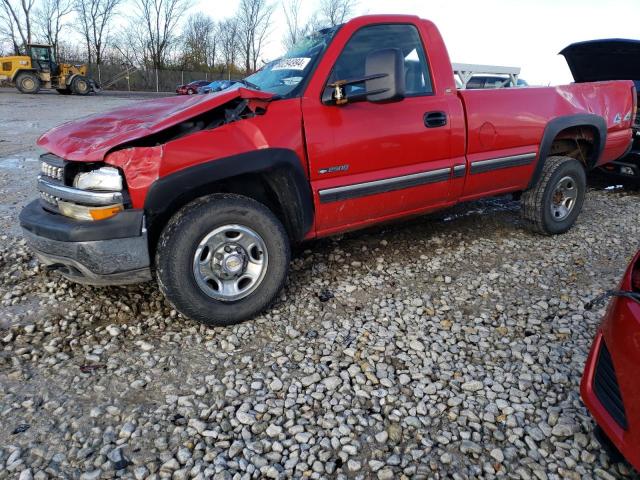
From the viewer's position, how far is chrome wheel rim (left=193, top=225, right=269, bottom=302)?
2895 millimetres

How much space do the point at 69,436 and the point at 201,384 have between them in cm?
65

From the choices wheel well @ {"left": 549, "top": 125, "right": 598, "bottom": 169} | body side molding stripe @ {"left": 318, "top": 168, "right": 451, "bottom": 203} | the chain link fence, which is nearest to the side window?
body side molding stripe @ {"left": 318, "top": 168, "right": 451, "bottom": 203}

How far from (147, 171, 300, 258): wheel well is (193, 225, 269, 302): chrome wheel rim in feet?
0.94

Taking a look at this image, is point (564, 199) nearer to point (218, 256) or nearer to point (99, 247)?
point (218, 256)

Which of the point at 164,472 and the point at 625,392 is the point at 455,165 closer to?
the point at 625,392

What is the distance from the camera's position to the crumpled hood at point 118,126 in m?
2.66

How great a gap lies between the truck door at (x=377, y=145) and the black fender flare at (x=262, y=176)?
0.39ft

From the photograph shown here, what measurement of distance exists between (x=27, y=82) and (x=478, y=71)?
28.2 m

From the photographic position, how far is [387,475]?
1.96m

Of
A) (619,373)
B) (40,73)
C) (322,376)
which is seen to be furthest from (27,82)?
(619,373)

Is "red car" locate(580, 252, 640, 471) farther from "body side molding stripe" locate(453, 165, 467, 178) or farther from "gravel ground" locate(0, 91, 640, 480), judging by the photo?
"body side molding stripe" locate(453, 165, 467, 178)

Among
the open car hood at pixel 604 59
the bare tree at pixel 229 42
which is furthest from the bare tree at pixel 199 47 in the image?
the open car hood at pixel 604 59

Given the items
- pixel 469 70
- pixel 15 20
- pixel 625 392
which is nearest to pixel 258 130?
pixel 625 392

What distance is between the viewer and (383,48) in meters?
3.40
